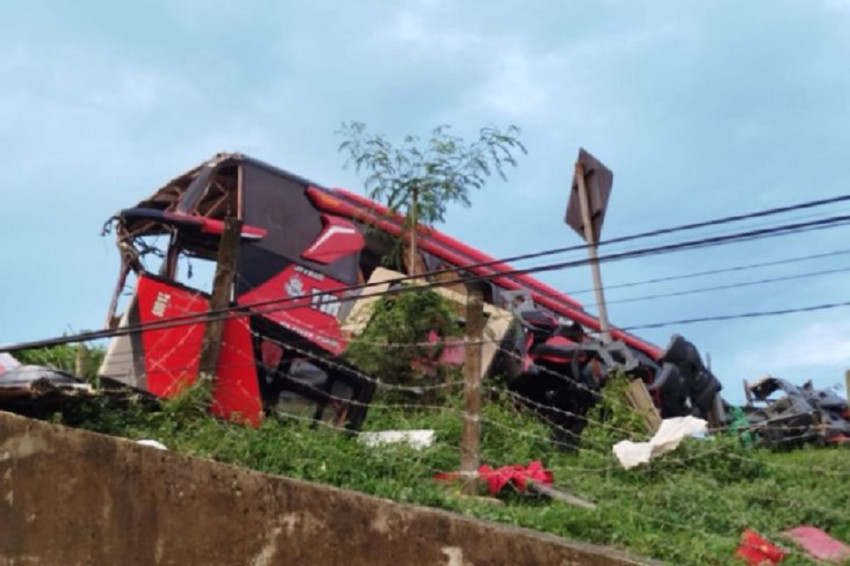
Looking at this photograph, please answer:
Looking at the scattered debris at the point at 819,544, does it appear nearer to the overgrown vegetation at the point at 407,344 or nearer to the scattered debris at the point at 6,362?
the overgrown vegetation at the point at 407,344

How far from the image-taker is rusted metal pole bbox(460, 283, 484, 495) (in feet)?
26.0

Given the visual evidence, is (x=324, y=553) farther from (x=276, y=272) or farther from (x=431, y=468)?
(x=276, y=272)

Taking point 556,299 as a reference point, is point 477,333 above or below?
below

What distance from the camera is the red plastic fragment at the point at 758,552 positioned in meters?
6.94

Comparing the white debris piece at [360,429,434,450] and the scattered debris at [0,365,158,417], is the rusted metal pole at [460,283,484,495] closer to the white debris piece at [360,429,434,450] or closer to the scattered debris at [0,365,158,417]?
the white debris piece at [360,429,434,450]

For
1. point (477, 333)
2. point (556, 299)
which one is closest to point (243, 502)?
point (477, 333)

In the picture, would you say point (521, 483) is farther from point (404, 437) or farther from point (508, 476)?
point (404, 437)

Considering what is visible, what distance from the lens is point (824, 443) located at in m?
11.9

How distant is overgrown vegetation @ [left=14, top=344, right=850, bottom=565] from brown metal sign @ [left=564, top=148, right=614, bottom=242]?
2.17 meters

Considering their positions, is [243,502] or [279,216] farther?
[279,216]

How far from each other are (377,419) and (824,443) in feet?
16.6

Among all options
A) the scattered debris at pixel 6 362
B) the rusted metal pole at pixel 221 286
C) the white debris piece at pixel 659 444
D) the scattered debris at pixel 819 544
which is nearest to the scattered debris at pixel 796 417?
the white debris piece at pixel 659 444

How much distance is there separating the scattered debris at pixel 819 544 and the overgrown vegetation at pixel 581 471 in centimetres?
14

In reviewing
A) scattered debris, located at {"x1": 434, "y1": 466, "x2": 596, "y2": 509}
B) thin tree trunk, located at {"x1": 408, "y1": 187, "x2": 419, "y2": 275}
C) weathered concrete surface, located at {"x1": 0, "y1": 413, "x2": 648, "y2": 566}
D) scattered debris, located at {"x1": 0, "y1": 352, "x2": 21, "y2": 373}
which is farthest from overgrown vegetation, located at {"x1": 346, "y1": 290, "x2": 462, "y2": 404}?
weathered concrete surface, located at {"x1": 0, "y1": 413, "x2": 648, "y2": 566}
